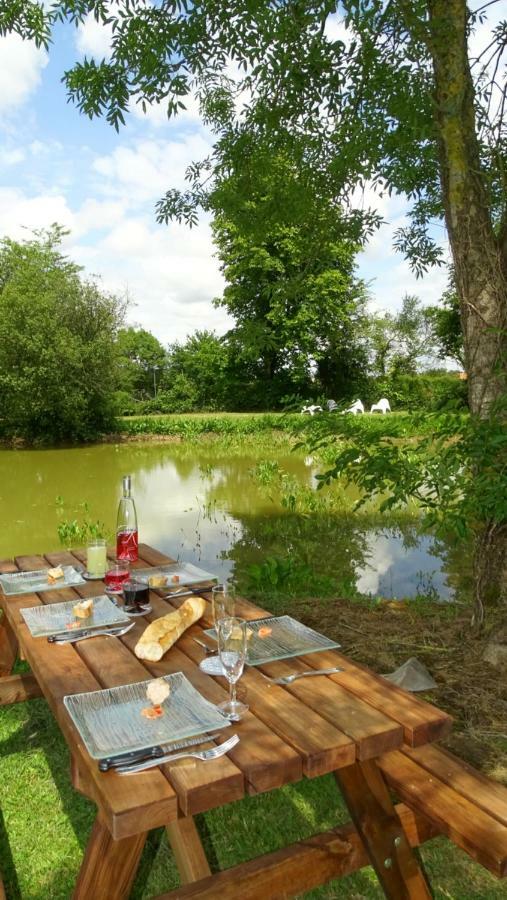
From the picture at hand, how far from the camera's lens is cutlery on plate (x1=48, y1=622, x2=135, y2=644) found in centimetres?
190

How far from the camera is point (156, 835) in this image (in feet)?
7.38

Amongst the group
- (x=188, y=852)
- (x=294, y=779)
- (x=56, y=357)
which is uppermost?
(x=56, y=357)

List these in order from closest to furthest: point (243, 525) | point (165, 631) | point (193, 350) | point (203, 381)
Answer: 1. point (165, 631)
2. point (243, 525)
3. point (203, 381)
4. point (193, 350)

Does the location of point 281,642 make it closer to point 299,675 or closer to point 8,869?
point 299,675

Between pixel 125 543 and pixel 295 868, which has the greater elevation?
pixel 125 543

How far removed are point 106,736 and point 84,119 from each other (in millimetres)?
4055

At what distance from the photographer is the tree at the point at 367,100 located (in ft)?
10.7

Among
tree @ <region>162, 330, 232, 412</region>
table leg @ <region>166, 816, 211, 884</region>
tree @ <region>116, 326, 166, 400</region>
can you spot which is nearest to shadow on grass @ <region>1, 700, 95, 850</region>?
table leg @ <region>166, 816, 211, 884</region>

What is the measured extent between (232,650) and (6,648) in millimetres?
1792

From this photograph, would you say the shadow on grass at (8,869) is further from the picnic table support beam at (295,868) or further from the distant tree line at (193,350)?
the distant tree line at (193,350)

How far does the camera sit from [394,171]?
404 cm

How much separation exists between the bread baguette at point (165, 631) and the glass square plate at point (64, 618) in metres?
0.21

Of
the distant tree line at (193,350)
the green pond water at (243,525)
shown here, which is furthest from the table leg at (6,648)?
the distant tree line at (193,350)

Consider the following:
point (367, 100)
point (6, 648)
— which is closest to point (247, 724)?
point (6, 648)
